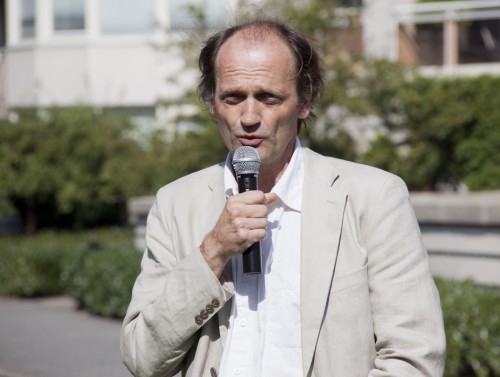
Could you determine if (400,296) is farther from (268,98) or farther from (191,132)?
(191,132)

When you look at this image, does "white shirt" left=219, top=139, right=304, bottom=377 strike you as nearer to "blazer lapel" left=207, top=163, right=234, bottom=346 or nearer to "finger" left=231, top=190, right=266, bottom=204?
"blazer lapel" left=207, top=163, right=234, bottom=346

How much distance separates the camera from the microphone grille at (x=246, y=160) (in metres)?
2.84

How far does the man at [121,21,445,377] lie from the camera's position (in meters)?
2.81

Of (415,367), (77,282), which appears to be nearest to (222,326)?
(415,367)

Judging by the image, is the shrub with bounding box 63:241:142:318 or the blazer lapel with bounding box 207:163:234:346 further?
the shrub with bounding box 63:241:142:318

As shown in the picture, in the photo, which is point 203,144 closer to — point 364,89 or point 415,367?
point 364,89

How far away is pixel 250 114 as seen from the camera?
290 centimetres

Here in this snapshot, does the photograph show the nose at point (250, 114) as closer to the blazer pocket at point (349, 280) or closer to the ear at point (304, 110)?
the ear at point (304, 110)

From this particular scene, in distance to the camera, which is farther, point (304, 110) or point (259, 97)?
point (304, 110)

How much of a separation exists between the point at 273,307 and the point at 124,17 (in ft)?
66.8

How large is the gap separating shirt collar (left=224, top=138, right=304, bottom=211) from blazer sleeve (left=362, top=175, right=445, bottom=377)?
224 mm

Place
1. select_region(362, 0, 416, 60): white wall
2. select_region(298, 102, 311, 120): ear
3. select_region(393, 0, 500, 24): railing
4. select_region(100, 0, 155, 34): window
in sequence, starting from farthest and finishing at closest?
1. select_region(100, 0, 155, 34): window
2. select_region(362, 0, 416, 60): white wall
3. select_region(393, 0, 500, 24): railing
4. select_region(298, 102, 311, 120): ear

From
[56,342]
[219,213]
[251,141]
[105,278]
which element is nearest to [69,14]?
[105,278]

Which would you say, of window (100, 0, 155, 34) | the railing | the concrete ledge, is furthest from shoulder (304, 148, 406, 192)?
window (100, 0, 155, 34)
